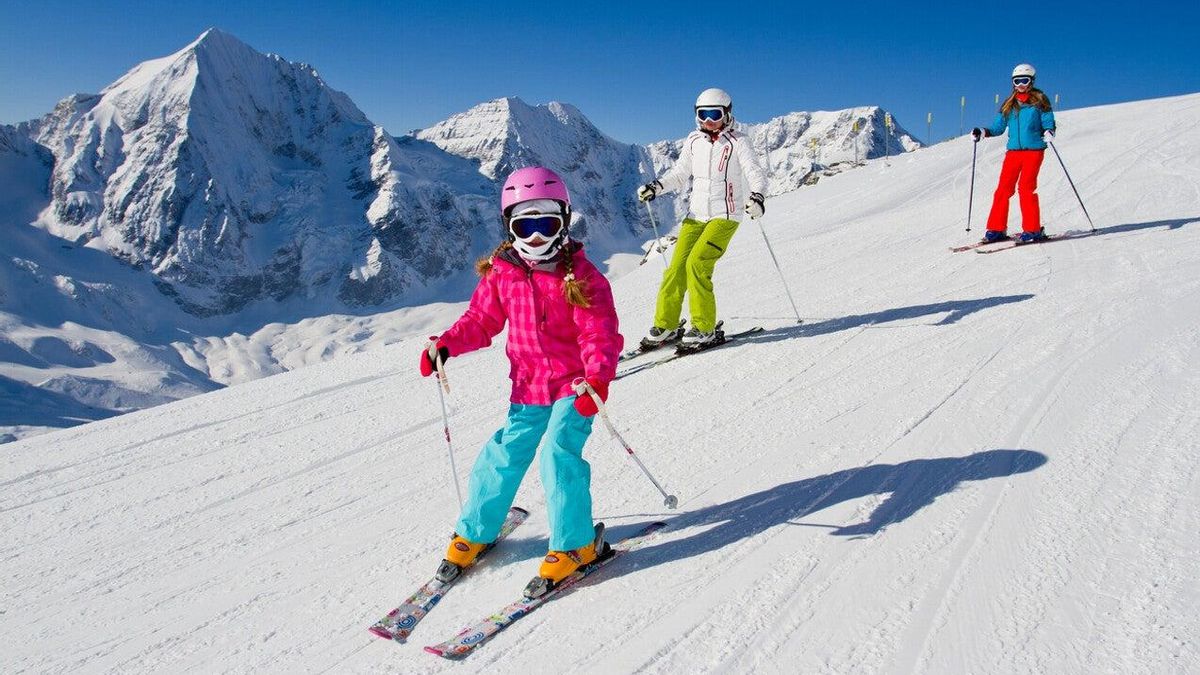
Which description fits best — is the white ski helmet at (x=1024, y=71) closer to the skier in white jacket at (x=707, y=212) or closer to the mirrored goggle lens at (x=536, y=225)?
the skier in white jacket at (x=707, y=212)

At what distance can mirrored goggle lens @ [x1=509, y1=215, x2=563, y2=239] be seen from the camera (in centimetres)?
347

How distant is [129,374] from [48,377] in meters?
15.5

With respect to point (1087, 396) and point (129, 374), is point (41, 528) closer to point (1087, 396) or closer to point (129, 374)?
point (1087, 396)

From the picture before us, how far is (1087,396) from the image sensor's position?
14.4 ft

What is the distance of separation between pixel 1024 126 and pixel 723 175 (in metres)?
5.09

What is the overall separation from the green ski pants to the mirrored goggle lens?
347 cm

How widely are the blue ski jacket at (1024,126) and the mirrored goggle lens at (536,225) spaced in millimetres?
8116

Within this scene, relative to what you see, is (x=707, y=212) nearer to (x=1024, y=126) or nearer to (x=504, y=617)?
(x=504, y=617)

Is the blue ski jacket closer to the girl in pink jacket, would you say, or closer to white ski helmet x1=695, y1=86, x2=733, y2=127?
white ski helmet x1=695, y1=86, x2=733, y2=127

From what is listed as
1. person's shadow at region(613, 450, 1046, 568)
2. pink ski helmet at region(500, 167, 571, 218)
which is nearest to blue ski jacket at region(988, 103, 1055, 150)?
person's shadow at region(613, 450, 1046, 568)

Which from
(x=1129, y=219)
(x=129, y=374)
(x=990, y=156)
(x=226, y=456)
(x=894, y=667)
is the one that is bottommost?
(x=129, y=374)

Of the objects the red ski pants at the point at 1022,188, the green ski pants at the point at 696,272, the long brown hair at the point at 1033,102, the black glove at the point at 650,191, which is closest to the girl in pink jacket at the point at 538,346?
the green ski pants at the point at 696,272

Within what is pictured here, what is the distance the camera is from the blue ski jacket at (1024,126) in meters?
9.38

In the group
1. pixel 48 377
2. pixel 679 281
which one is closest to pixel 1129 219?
pixel 679 281
